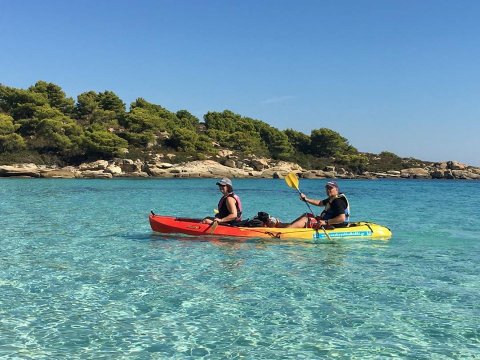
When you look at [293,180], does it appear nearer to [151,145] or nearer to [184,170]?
[184,170]

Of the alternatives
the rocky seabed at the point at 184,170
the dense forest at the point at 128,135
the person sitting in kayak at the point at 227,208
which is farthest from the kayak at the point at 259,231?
the dense forest at the point at 128,135

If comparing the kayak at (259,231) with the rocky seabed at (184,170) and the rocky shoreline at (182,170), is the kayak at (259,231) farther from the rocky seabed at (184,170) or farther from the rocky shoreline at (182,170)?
the rocky seabed at (184,170)

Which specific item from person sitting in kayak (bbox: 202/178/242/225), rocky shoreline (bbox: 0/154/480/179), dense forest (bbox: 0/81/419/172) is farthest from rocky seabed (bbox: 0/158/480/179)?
person sitting in kayak (bbox: 202/178/242/225)

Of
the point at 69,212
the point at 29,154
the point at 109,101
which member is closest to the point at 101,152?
the point at 29,154

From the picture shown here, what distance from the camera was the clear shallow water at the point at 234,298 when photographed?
560 cm

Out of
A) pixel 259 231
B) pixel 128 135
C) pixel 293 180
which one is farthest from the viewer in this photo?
pixel 128 135

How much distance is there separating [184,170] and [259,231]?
54952mm

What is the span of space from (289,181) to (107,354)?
39.0 ft

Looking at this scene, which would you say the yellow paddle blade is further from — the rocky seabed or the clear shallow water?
the rocky seabed

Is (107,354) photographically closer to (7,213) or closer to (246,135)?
(7,213)

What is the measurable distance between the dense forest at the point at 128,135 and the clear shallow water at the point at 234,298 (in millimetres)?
54670

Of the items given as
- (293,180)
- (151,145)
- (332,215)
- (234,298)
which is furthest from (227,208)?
Result: (151,145)

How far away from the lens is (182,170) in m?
67.2

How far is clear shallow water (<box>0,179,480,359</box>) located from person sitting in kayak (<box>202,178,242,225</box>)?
2.81 ft
